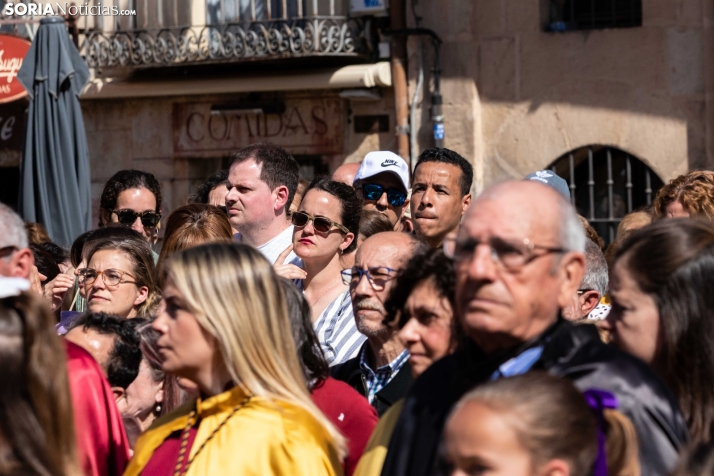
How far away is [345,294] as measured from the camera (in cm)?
500

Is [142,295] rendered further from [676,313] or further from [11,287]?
[676,313]

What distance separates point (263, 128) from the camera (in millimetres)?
12508

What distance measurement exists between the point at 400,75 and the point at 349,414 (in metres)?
8.43

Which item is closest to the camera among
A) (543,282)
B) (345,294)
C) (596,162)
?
(543,282)

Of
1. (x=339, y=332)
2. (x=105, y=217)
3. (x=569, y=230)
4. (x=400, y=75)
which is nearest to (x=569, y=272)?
(x=569, y=230)

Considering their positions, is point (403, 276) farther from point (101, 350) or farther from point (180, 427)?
point (101, 350)

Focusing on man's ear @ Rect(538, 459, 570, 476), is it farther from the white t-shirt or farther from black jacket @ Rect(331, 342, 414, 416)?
the white t-shirt

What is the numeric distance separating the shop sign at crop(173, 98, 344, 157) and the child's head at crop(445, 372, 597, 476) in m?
9.82

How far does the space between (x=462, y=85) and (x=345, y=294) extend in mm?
6723

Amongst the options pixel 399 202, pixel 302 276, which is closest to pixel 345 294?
pixel 302 276

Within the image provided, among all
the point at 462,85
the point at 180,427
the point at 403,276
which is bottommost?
the point at 180,427

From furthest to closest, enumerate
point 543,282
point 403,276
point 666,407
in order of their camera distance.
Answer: point 403,276, point 543,282, point 666,407

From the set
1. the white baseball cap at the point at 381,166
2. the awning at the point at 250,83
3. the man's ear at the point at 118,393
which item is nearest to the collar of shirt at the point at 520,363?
the man's ear at the point at 118,393

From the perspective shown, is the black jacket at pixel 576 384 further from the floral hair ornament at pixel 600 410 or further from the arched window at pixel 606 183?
the arched window at pixel 606 183
